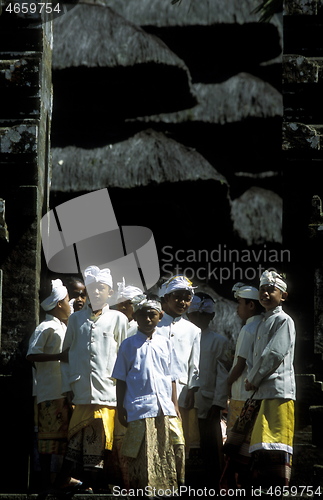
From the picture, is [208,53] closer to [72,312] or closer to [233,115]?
[233,115]

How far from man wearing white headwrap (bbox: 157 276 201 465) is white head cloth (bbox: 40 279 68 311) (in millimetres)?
839

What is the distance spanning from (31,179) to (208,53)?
20.4ft

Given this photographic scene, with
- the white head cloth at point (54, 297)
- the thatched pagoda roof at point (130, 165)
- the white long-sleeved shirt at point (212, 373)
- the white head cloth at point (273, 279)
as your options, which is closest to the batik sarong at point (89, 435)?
the white head cloth at point (54, 297)

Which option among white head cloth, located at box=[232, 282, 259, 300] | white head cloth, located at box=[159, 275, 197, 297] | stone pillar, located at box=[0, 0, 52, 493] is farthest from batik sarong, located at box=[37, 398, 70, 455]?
white head cloth, located at box=[232, 282, 259, 300]

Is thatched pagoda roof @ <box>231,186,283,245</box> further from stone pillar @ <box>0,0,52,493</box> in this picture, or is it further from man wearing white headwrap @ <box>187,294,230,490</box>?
stone pillar @ <box>0,0,52,493</box>

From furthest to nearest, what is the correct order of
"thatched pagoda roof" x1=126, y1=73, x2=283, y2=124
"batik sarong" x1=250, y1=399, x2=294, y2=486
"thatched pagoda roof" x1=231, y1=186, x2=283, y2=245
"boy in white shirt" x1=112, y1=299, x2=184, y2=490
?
1. "thatched pagoda roof" x1=126, y1=73, x2=283, y2=124
2. "thatched pagoda roof" x1=231, y1=186, x2=283, y2=245
3. "boy in white shirt" x1=112, y1=299, x2=184, y2=490
4. "batik sarong" x1=250, y1=399, x2=294, y2=486

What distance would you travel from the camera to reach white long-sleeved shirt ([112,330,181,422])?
9703 millimetres

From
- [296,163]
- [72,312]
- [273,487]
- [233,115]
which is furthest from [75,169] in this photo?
[273,487]

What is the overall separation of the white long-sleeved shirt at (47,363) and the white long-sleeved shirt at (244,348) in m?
1.42

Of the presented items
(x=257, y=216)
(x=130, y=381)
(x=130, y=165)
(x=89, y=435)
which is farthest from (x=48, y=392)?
(x=257, y=216)

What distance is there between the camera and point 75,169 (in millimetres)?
14789

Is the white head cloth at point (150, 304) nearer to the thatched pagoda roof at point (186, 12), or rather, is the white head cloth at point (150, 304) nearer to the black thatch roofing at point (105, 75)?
the black thatch roofing at point (105, 75)

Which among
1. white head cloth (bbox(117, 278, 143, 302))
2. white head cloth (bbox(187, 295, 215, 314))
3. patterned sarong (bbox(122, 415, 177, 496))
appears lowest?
patterned sarong (bbox(122, 415, 177, 496))

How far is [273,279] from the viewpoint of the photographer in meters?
9.95
